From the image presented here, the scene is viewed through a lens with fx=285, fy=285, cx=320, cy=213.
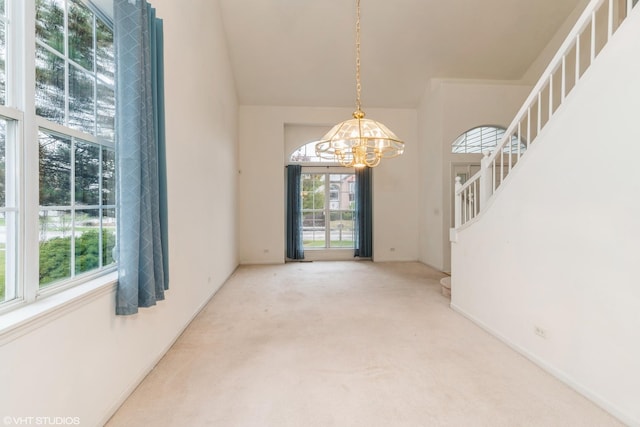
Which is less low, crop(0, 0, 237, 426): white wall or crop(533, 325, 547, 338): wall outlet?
crop(0, 0, 237, 426): white wall

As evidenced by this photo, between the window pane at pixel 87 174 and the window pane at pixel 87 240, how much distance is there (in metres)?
0.08

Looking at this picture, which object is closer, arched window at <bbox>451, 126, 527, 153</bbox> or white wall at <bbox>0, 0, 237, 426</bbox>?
white wall at <bbox>0, 0, 237, 426</bbox>

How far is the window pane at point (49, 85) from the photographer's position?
142 cm

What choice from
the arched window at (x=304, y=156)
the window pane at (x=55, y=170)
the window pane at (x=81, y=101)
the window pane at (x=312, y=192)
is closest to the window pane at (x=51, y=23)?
the window pane at (x=81, y=101)

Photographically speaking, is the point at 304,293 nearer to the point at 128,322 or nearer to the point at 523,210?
the point at 128,322

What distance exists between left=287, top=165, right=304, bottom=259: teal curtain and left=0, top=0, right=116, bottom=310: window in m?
4.68

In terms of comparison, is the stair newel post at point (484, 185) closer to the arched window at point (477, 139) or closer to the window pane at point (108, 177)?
the arched window at point (477, 139)

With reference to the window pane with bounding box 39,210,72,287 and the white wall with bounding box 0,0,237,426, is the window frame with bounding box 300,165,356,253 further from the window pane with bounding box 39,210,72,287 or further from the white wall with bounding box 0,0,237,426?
the window pane with bounding box 39,210,72,287

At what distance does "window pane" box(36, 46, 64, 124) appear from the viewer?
1422 mm

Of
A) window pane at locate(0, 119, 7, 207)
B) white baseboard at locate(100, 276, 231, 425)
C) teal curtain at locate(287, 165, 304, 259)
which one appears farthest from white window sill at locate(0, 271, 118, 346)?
teal curtain at locate(287, 165, 304, 259)

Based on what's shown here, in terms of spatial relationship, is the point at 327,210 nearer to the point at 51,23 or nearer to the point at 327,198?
the point at 327,198

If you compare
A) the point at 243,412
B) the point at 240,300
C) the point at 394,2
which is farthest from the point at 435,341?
the point at 394,2

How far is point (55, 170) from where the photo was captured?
1.52 meters

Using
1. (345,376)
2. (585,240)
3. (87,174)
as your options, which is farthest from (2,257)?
(585,240)
